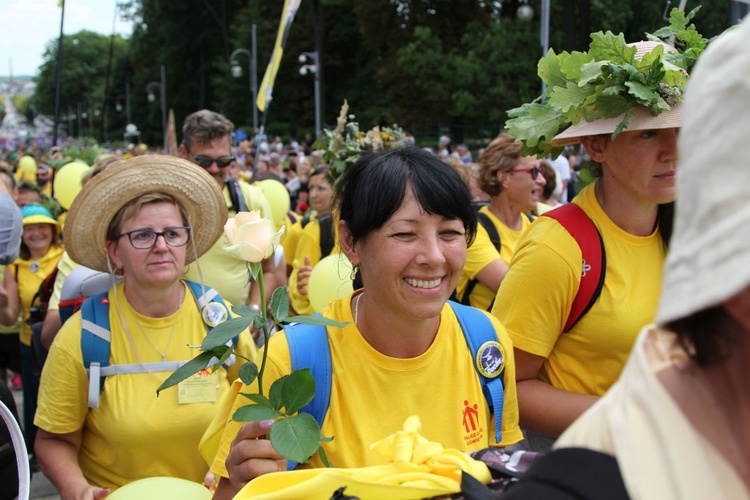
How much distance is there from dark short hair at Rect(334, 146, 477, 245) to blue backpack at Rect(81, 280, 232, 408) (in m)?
1.11

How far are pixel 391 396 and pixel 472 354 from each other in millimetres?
269

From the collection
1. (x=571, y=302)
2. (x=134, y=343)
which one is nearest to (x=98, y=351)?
(x=134, y=343)

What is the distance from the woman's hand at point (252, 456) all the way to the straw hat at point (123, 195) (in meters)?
1.72

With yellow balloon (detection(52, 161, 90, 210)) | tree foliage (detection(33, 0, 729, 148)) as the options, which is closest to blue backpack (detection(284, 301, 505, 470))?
yellow balloon (detection(52, 161, 90, 210))

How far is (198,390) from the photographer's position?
3.20 meters

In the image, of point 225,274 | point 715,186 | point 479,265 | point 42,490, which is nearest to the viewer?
point 715,186

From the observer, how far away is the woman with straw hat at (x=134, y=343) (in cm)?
309

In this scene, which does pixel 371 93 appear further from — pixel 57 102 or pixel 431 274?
pixel 431 274

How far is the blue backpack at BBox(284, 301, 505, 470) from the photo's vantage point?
7.00 feet

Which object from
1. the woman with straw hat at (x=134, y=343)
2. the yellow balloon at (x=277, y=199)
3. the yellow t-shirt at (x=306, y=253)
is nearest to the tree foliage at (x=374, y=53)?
the yellow balloon at (x=277, y=199)

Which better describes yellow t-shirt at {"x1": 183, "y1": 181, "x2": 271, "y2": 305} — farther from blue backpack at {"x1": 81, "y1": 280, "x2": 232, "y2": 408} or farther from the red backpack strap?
the red backpack strap

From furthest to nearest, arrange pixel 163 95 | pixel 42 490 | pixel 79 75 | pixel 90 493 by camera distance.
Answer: pixel 79 75, pixel 163 95, pixel 42 490, pixel 90 493

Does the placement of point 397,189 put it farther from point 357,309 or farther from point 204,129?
point 204,129

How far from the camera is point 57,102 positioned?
17.1 metres
